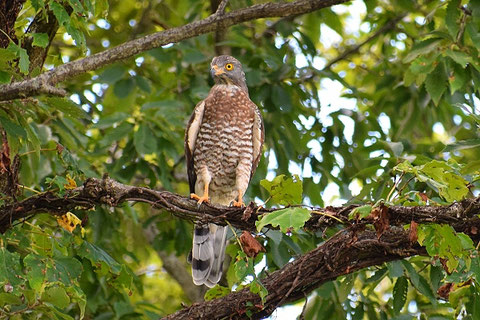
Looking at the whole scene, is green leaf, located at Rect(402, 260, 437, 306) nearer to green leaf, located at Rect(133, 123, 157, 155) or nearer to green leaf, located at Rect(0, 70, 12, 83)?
green leaf, located at Rect(133, 123, 157, 155)

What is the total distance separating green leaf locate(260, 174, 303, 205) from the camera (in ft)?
11.7

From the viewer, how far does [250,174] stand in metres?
5.46

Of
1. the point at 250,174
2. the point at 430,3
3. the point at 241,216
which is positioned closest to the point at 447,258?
the point at 241,216

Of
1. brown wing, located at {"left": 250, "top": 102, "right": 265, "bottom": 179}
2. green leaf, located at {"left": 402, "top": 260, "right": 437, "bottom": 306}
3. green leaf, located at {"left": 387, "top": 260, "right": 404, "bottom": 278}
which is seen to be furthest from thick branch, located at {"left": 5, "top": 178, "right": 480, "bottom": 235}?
brown wing, located at {"left": 250, "top": 102, "right": 265, "bottom": 179}

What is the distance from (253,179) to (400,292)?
73.5 inches

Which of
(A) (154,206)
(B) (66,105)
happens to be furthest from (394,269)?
(B) (66,105)

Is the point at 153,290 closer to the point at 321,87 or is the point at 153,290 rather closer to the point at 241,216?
the point at 321,87

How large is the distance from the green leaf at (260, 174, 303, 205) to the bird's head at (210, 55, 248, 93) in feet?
7.40

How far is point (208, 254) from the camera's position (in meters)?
5.15

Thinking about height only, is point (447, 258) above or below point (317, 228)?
below

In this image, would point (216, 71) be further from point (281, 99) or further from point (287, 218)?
point (287, 218)

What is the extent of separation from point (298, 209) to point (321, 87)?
5.83m

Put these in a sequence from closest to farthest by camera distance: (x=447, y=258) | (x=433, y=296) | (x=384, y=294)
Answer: (x=447, y=258)
(x=433, y=296)
(x=384, y=294)

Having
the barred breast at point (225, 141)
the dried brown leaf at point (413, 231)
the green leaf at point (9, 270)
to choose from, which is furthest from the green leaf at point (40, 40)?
the dried brown leaf at point (413, 231)
